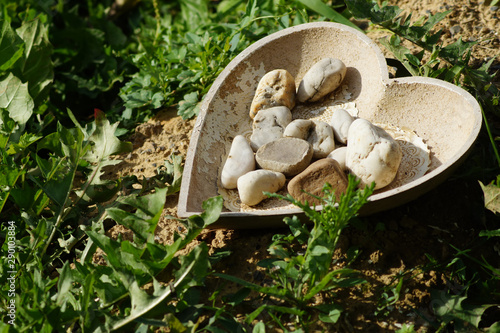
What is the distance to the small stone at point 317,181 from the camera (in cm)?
198

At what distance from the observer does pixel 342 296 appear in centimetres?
182

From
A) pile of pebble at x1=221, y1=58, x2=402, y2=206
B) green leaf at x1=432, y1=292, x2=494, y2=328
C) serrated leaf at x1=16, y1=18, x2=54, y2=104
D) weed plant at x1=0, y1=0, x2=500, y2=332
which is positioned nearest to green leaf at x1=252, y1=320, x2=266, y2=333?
weed plant at x1=0, y1=0, x2=500, y2=332

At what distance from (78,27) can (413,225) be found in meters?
2.73

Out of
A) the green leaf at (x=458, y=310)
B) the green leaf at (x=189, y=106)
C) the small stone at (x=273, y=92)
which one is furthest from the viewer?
the green leaf at (x=189, y=106)

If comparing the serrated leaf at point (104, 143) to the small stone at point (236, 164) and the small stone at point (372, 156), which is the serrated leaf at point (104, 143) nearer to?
the small stone at point (236, 164)

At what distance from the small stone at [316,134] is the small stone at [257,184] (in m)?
0.23

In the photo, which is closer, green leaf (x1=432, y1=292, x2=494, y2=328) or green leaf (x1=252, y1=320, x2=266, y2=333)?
green leaf (x1=252, y1=320, x2=266, y2=333)

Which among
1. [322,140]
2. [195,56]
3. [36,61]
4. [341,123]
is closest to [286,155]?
[322,140]

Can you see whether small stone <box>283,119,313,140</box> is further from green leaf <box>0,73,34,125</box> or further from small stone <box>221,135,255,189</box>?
green leaf <box>0,73,34,125</box>

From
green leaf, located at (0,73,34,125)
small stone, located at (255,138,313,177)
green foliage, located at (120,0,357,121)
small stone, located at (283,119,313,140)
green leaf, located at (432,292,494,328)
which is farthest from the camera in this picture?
green foliage, located at (120,0,357,121)

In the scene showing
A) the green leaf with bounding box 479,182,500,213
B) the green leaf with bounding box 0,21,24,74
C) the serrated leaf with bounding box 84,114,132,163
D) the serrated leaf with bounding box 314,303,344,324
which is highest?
the green leaf with bounding box 0,21,24,74

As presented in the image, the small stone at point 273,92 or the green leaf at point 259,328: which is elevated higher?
the small stone at point 273,92

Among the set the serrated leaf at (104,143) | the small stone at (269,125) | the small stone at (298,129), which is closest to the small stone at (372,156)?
the small stone at (298,129)

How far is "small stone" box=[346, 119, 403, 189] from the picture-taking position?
6.45 feet
